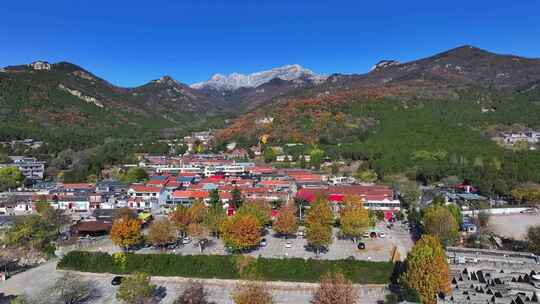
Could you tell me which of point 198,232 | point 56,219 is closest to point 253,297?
point 198,232

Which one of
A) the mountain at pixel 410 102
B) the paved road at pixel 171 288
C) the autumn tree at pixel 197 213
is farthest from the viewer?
the mountain at pixel 410 102

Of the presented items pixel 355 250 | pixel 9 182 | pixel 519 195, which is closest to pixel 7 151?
pixel 9 182

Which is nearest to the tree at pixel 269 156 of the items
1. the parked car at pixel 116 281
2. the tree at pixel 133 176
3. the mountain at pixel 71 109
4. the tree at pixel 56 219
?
the tree at pixel 133 176

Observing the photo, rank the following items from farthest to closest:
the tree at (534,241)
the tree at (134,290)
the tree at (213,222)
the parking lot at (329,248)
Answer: the tree at (213,222)
the parking lot at (329,248)
the tree at (534,241)
the tree at (134,290)

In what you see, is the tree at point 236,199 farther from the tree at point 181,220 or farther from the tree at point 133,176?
the tree at point 133,176

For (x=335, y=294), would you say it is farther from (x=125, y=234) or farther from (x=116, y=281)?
(x=125, y=234)

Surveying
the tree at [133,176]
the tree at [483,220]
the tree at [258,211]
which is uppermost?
the tree at [133,176]

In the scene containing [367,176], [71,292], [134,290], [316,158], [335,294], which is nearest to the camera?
[335,294]
